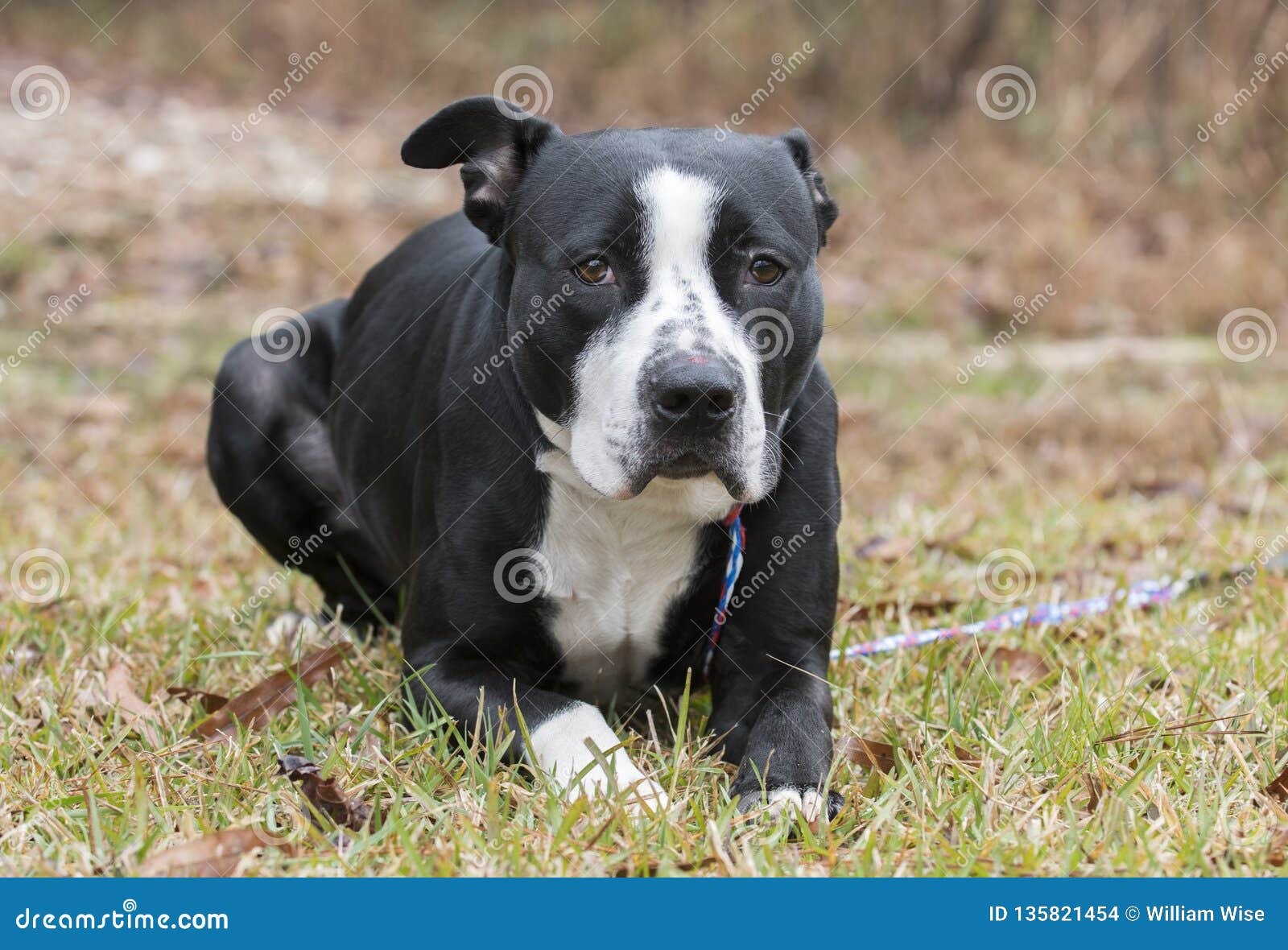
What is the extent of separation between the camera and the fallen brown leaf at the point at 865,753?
2.68 m

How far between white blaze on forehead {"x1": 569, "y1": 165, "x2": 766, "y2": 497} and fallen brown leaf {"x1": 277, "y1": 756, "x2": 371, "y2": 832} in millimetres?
711

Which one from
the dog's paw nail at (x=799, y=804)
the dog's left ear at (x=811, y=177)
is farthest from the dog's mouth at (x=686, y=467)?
the dog's left ear at (x=811, y=177)

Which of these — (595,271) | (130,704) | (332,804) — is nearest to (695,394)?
(595,271)

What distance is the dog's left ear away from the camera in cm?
301

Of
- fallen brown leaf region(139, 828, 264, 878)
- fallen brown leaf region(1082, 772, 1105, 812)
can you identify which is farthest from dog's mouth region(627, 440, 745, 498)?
fallen brown leaf region(139, 828, 264, 878)

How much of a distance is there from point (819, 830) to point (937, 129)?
8.45 meters

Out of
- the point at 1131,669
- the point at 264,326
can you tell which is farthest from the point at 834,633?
the point at 264,326

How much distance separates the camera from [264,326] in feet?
14.0

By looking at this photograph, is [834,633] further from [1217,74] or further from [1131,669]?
[1217,74]

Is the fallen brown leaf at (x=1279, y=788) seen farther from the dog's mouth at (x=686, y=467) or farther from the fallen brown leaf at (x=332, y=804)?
the fallen brown leaf at (x=332, y=804)

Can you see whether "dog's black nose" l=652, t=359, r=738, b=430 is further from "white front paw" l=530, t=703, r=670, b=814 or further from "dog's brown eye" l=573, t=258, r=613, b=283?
"white front paw" l=530, t=703, r=670, b=814

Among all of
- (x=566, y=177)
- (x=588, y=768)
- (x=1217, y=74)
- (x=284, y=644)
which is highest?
(x=1217, y=74)

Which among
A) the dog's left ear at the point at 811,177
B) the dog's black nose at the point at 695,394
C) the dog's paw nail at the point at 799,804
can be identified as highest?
the dog's left ear at the point at 811,177

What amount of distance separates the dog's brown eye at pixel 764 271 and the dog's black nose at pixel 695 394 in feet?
0.92
